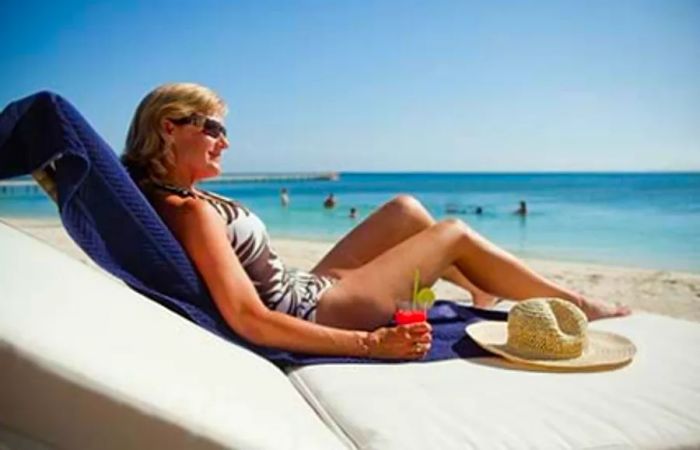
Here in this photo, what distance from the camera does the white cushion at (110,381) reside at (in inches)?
29.9

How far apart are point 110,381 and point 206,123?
1.07m

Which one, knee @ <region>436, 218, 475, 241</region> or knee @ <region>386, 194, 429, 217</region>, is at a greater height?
knee @ <region>386, 194, 429, 217</region>

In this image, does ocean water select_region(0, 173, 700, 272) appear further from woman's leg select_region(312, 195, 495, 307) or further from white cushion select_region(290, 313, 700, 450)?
white cushion select_region(290, 313, 700, 450)

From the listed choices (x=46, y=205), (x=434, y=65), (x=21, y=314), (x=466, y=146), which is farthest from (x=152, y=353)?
(x=466, y=146)

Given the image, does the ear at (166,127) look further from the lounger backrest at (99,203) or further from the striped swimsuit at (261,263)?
the lounger backrest at (99,203)

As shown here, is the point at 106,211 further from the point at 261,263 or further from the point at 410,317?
the point at 410,317

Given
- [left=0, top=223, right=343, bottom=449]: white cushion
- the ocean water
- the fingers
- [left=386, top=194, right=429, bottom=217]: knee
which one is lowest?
the ocean water

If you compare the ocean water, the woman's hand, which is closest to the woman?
the woman's hand

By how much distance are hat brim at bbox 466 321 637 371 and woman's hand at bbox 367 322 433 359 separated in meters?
0.15

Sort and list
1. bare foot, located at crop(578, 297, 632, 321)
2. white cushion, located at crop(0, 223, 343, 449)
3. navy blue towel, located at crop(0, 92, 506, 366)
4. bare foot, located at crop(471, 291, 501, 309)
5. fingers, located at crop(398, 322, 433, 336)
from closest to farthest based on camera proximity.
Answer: white cushion, located at crop(0, 223, 343, 449) → navy blue towel, located at crop(0, 92, 506, 366) → fingers, located at crop(398, 322, 433, 336) → bare foot, located at crop(578, 297, 632, 321) → bare foot, located at crop(471, 291, 501, 309)

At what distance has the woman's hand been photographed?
4.84ft

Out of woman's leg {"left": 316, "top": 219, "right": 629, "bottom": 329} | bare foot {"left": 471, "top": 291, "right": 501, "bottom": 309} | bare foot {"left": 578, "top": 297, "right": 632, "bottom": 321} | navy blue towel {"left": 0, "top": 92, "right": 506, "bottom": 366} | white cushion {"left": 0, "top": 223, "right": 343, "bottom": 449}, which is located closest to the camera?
white cushion {"left": 0, "top": 223, "right": 343, "bottom": 449}

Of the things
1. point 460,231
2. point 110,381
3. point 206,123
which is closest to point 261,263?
point 206,123

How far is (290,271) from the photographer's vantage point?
73.1 inches
